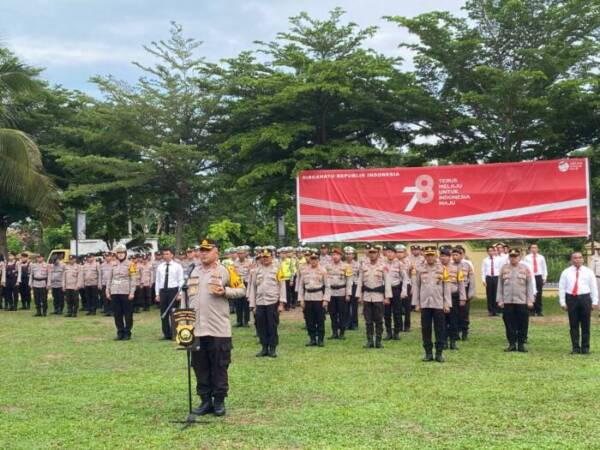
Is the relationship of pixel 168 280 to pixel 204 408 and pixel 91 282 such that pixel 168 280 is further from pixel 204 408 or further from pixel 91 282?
pixel 91 282

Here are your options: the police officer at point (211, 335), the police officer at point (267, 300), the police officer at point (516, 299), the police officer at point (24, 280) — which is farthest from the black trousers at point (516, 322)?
the police officer at point (24, 280)

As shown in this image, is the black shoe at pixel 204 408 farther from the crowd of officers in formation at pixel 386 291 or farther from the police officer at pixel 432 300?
the police officer at pixel 432 300

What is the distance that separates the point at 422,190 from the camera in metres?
18.5

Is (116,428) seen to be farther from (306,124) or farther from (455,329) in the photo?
(306,124)

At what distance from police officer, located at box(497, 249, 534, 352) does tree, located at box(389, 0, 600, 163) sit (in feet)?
26.5

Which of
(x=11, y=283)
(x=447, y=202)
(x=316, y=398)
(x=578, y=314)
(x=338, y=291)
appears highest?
(x=447, y=202)

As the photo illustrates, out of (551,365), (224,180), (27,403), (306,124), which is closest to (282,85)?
(306,124)

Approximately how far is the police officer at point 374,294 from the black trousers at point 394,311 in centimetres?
98

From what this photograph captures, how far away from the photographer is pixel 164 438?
6266 mm

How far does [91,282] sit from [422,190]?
9635 millimetres

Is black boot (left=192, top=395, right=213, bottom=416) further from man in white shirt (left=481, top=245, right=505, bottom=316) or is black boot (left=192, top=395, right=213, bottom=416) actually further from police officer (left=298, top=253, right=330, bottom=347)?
man in white shirt (left=481, top=245, right=505, bottom=316)

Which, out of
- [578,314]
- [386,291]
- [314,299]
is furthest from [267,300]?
[578,314]

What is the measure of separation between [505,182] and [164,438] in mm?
13881

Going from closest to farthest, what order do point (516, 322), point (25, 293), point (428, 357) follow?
point (428, 357) → point (516, 322) → point (25, 293)
